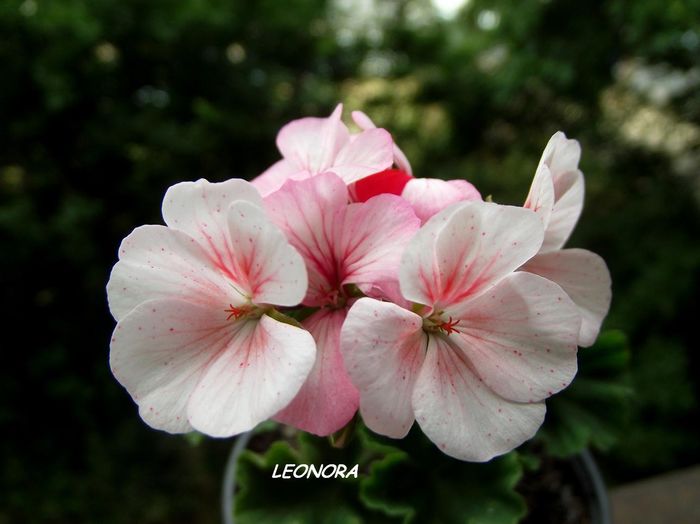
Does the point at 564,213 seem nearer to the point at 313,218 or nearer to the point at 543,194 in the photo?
the point at 543,194

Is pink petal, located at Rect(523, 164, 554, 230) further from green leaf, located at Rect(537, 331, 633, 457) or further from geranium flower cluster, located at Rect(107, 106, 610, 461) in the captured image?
green leaf, located at Rect(537, 331, 633, 457)

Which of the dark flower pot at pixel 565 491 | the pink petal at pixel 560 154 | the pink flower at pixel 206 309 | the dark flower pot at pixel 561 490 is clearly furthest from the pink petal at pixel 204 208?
the dark flower pot at pixel 565 491

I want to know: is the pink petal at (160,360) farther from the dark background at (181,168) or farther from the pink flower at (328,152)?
the dark background at (181,168)

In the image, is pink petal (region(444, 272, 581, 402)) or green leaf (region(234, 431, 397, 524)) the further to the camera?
green leaf (region(234, 431, 397, 524))

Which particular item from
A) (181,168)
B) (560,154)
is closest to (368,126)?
(560,154)

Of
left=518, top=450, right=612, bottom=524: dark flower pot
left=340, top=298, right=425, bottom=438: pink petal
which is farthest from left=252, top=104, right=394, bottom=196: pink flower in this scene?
left=518, top=450, right=612, bottom=524: dark flower pot
